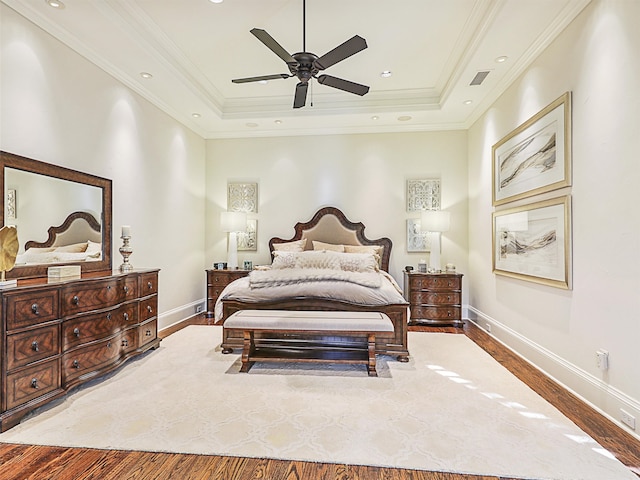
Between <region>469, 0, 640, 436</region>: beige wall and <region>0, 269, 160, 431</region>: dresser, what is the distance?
12.6 feet

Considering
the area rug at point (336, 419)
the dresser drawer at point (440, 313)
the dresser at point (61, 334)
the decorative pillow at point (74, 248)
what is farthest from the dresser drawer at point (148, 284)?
the dresser drawer at point (440, 313)

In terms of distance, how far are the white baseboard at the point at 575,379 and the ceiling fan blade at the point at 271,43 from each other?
3360 millimetres

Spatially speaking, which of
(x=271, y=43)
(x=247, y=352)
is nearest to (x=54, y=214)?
(x=247, y=352)

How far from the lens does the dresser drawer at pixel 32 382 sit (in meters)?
2.16

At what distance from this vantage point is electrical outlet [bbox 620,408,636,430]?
209cm

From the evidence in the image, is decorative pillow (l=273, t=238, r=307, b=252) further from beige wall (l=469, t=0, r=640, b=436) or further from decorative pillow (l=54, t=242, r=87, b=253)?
beige wall (l=469, t=0, r=640, b=436)

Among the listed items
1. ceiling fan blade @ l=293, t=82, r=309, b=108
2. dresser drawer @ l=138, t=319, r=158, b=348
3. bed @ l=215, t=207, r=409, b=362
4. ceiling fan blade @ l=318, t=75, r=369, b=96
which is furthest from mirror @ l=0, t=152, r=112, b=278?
ceiling fan blade @ l=318, t=75, r=369, b=96

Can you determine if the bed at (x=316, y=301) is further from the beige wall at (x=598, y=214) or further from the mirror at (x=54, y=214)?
the mirror at (x=54, y=214)

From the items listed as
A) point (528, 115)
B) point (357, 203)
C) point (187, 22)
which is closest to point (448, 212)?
point (357, 203)

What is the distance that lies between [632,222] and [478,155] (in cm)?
311

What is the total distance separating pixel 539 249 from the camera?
3.22 metres

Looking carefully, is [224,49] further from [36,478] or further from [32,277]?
[36,478]

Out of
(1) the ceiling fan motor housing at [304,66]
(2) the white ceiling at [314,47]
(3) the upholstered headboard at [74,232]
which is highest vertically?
(2) the white ceiling at [314,47]

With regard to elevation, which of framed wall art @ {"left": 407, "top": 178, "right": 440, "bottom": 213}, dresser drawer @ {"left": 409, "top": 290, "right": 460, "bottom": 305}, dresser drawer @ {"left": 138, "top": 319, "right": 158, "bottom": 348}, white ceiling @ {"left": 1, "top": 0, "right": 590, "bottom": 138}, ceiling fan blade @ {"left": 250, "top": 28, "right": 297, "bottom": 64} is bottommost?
dresser drawer @ {"left": 138, "top": 319, "right": 158, "bottom": 348}
